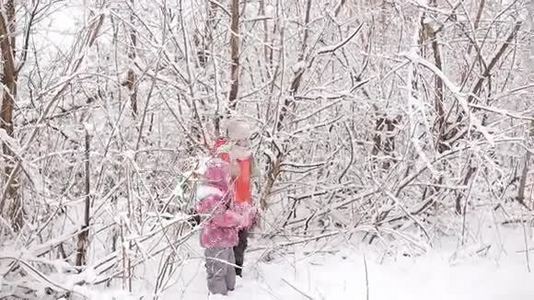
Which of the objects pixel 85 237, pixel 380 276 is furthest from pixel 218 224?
pixel 380 276

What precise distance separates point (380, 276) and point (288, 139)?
4.13 feet

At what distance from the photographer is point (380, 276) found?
4.46 m

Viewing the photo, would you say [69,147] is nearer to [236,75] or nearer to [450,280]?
[236,75]

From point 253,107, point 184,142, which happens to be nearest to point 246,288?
point 184,142

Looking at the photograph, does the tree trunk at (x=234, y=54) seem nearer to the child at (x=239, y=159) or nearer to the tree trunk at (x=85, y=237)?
the child at (x=239, y=159)

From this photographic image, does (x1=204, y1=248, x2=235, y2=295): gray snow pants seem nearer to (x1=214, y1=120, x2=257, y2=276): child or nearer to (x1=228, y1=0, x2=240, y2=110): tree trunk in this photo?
(x1=214, y1=120, x2=257, y2=276): child

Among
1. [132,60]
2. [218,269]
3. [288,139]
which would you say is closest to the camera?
[218,269]

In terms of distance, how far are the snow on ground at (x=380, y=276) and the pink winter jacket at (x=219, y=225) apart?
208 mm

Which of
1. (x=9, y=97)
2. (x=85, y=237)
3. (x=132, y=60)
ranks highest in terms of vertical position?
(x=132, y=60)

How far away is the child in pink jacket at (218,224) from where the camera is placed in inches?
151

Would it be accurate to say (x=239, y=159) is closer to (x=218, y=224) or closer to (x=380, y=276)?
(x=218, y=224)

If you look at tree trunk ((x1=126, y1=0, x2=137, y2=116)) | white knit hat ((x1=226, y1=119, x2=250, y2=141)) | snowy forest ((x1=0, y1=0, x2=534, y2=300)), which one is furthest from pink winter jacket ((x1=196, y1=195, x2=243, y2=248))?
tree trunk ((x1=126, y1=0, x2=137, y2=116))

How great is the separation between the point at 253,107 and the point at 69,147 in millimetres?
1559

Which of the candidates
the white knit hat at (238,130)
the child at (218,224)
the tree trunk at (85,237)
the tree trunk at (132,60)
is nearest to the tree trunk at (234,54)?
the tree trunk at (132,60)
